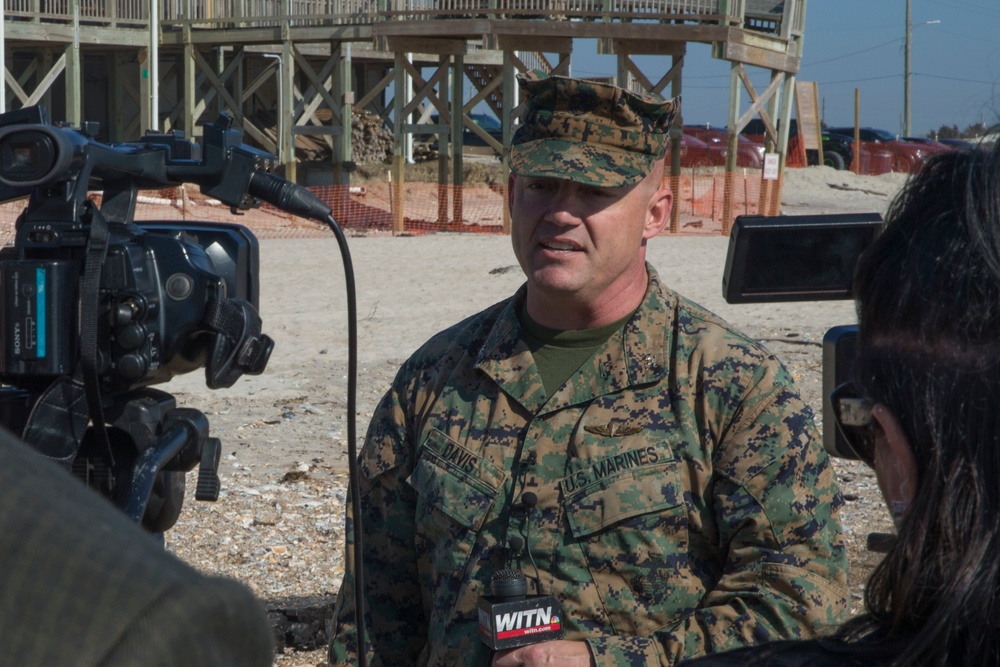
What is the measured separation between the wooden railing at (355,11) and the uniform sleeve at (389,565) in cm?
1792

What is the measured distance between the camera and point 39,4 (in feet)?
75.2

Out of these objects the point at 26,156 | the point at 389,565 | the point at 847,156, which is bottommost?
the point at 389,565

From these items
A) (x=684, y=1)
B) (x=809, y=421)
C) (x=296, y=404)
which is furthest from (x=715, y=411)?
(x=684, y=1)

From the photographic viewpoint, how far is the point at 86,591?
1.97 feet

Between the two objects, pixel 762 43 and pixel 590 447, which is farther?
pixel 762 43

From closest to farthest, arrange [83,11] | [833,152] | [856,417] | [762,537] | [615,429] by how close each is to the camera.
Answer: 1. [856,417]
2. [762,537]
3. [615,429]
4. [83,11]
5. [833,152]

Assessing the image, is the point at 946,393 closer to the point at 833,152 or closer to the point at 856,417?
the point at 856,417

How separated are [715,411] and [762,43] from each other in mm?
19662

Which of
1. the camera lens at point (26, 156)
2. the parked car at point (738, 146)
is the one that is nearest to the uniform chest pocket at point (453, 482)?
the camera lens at point (26, 156)

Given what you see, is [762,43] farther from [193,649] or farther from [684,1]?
[193,649]

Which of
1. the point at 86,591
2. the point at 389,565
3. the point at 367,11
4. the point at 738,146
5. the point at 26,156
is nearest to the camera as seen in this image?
the point at 86,591

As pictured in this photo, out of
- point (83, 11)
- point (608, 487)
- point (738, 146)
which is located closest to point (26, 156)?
point (608, 487)

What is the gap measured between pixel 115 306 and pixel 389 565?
0.81 meters

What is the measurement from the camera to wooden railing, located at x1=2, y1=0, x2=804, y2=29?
19.7 m
